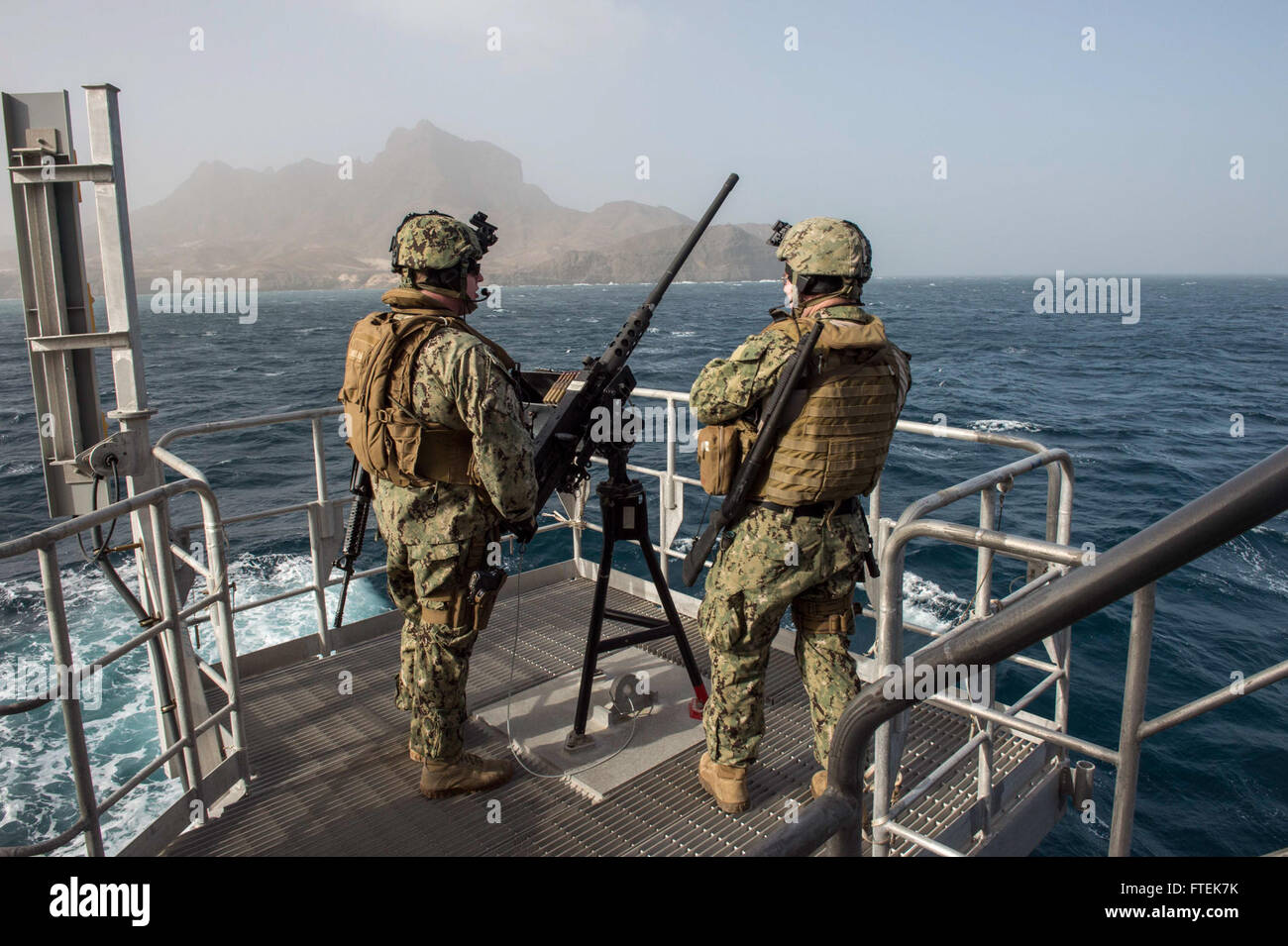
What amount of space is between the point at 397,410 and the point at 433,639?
116 cm

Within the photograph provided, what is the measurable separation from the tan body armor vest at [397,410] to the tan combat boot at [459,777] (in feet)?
4.97

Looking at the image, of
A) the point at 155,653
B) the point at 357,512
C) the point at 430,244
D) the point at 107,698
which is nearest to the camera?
the point at 430,244

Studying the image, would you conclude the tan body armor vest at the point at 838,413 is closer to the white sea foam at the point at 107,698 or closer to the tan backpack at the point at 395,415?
the tan backpack at the point at 395,415

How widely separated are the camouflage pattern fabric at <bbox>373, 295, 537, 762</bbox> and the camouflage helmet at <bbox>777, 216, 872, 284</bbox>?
1.41 meters

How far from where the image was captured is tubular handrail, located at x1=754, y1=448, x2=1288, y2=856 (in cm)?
116

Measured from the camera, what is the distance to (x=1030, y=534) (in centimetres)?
1379

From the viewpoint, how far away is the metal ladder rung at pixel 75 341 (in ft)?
14.4

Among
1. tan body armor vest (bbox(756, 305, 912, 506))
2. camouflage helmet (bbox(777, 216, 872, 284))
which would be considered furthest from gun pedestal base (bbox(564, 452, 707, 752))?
camouflage helmet (bbox(777, 216, 872, 284))

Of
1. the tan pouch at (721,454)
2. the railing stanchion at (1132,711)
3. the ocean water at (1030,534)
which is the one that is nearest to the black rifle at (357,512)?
the tan pouch at (721,454)

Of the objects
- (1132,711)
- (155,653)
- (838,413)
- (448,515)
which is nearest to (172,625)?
(155,653)

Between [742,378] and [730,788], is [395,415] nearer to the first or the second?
[742,378]

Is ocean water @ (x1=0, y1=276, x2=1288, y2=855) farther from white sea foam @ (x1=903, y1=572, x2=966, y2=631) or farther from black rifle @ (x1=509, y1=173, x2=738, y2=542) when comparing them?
black rifle @ (x1=509, y1=173, x2=738, y2=542)

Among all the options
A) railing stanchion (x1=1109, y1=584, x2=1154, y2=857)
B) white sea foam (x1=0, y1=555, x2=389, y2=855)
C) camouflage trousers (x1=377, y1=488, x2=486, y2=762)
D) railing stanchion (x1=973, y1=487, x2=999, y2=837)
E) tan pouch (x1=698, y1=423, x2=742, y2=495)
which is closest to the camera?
railing stanchion (x1=1109, y1=584, x2=1154, y2=857)
